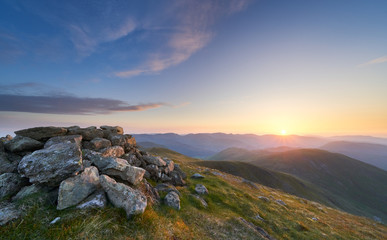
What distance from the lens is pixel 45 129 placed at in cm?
1658

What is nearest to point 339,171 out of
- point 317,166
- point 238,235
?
point 317,166

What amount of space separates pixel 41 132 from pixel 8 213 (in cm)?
1169

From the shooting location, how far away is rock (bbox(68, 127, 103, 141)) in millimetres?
18778

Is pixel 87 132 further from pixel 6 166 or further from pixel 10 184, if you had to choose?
pixel 10 184

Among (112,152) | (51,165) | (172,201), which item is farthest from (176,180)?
(51,165)

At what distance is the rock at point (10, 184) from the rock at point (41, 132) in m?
6.89

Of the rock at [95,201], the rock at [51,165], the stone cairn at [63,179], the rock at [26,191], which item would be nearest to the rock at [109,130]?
the stone cairn at [63,179]

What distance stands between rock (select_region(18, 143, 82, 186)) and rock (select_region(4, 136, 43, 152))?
16.5 feet

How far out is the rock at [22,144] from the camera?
14014mm

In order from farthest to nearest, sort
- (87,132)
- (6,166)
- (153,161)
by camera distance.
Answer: (153,161) < (87,132) < (6,166)

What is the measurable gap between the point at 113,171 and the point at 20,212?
5371mm

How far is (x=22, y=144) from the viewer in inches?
557

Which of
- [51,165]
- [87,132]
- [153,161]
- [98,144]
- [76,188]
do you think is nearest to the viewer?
[76,188]

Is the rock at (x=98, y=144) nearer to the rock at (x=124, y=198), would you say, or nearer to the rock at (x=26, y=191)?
the rock at (x=26, y=191)
